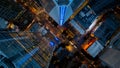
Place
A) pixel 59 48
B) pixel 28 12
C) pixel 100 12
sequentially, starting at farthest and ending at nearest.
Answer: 1. pixel 28 12
2. pixel 100 12
3. pixel 59 48

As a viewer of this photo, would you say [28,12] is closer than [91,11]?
No

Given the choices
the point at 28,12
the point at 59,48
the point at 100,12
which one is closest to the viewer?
the point at 59,48

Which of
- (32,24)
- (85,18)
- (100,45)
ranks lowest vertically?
(100,45)

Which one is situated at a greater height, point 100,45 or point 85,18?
point 85,18

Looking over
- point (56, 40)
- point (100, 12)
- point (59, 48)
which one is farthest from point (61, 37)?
point (100, 12)

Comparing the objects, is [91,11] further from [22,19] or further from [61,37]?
[22,19]

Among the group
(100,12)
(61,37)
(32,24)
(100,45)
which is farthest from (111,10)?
(32,24)

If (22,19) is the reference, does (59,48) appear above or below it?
below

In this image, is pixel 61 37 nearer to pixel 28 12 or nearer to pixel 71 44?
pixel 71 44

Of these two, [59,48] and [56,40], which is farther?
[56,40]
